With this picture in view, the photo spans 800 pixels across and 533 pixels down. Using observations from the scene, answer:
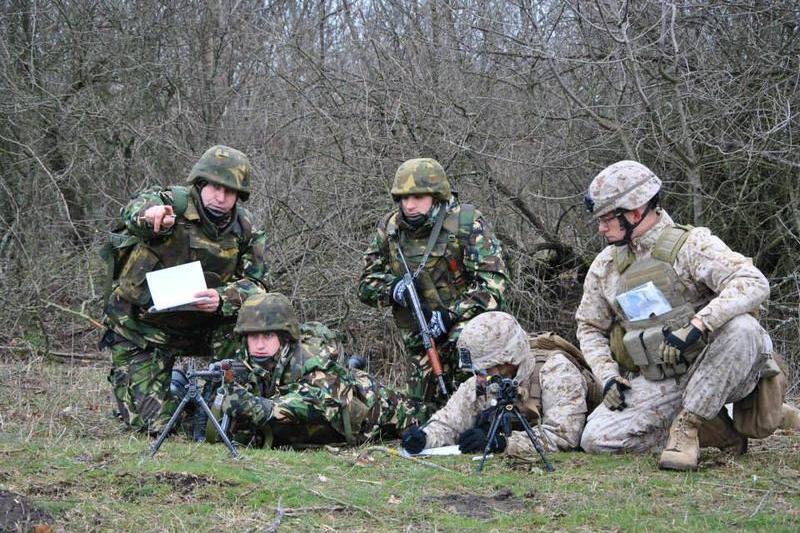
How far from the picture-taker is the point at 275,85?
38.7ft

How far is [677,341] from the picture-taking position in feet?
17.8

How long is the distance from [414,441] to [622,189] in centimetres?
179

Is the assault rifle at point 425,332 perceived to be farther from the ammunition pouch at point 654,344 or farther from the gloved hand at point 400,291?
the ammunition pouch at point 654,344

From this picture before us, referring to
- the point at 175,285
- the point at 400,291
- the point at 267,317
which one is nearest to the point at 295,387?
the point at 267,317

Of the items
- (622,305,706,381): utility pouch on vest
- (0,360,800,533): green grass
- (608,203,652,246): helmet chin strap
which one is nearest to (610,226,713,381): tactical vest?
(622,305,706,381): utility pouch on vest

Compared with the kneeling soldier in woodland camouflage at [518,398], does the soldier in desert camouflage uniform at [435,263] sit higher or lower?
higher

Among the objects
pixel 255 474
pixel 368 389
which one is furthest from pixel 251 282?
pixel 255 474

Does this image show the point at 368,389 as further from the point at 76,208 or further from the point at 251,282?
the point at 76,208

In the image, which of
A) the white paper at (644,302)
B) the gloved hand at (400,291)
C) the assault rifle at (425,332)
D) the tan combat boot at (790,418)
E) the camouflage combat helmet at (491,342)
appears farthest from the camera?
the gloved hand at (400,291)

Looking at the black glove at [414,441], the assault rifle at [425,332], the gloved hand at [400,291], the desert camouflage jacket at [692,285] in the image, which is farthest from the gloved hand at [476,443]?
the gloved hand at [400,291]

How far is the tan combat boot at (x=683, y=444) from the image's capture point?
5.47m

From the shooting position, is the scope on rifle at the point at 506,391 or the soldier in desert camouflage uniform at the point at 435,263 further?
the soldier in desert camouflage uniform at the point at 435,263

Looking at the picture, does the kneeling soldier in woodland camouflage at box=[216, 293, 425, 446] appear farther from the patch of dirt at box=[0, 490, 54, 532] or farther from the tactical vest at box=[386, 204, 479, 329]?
the patch of dirt at box=[0, 490, 54, 532]

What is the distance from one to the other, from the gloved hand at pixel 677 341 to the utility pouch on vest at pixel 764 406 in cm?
58
